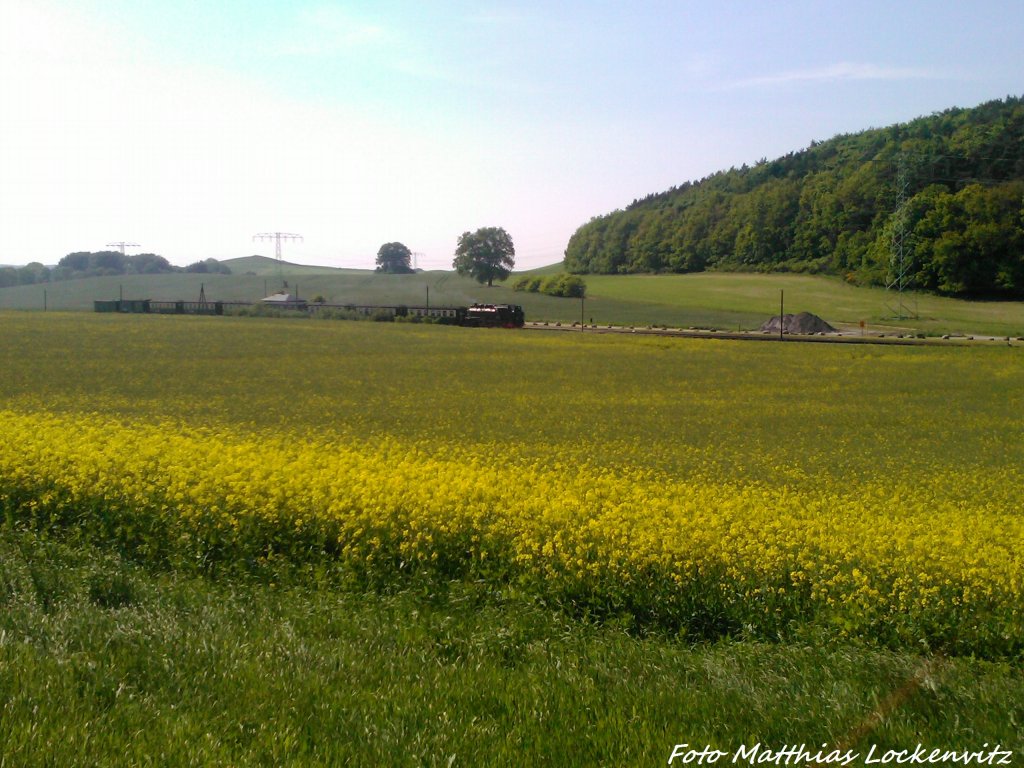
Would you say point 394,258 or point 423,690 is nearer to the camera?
point 423,690

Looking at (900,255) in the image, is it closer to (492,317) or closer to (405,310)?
(492,317)

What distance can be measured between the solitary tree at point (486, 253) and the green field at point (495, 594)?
Result: 8762 centimetres

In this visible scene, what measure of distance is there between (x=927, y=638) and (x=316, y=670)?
13.6 feet

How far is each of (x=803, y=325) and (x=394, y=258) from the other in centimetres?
8888

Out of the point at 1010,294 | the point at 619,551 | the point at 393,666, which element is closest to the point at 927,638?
the point at 619,551

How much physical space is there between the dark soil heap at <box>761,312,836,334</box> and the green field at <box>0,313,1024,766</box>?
43.9 meters

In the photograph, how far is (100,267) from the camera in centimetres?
12988

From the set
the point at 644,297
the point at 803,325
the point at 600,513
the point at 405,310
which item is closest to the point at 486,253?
the point at 644,297

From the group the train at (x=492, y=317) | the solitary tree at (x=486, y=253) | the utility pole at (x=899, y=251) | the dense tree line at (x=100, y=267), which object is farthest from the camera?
the dense tree line at (x=100, y=267)

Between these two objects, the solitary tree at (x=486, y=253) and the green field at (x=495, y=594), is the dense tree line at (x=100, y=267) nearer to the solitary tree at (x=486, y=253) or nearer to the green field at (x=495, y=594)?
the solitary tree at (x=486, y=253)

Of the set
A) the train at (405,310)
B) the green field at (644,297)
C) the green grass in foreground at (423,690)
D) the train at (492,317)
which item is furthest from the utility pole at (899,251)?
the green grass in foreground at (423,690)

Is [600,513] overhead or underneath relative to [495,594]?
overhead

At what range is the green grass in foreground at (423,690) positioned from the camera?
4.23 m

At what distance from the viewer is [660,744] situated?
4.25m
